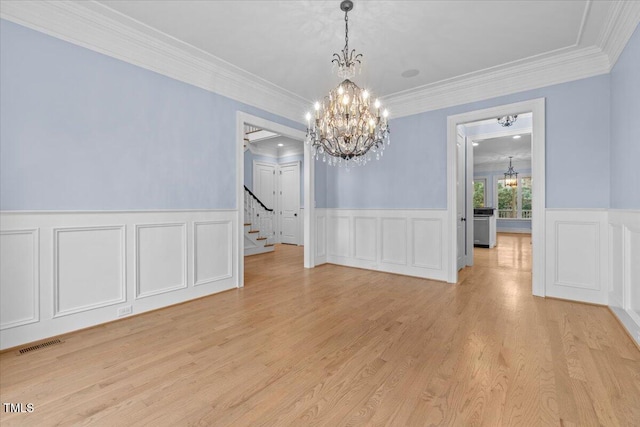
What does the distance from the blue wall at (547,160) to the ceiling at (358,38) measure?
10.8 inches

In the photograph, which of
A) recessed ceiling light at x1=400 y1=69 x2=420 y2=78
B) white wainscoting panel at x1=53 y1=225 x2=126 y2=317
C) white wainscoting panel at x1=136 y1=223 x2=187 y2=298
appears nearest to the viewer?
white wainscoting panel at x1=53 y1=225 x2=126 y2=317

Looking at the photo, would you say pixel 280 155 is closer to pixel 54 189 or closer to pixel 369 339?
pixel 54 189

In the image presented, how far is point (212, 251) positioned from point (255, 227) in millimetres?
4054

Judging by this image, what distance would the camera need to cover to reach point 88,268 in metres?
2.83

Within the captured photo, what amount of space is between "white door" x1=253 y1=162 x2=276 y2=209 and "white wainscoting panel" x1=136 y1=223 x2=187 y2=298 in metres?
5.82

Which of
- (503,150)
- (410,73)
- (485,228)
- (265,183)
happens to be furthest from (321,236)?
(503,150)

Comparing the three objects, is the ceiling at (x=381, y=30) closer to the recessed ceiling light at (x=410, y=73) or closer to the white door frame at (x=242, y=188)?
the recessed ceiling light at (x=410, y=73)

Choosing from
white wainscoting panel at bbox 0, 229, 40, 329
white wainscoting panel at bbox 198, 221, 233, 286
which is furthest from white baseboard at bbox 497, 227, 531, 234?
white wainscoting panel at bbox 0, 229, 40, 329

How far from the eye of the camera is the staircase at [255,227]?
289 inches

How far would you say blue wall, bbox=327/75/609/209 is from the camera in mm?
3482

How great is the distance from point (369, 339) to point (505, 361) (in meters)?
1.03

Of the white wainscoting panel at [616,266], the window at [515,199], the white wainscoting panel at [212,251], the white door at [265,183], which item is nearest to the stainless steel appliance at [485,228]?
the white wainscoting panel at [616,266]

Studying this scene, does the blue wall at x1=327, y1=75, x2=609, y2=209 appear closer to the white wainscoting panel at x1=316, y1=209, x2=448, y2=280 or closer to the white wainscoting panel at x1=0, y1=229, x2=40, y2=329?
the white wainscoting panel at x1=316, y1=209, x2=448, y2=280

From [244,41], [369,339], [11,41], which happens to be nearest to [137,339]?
[369,339]
